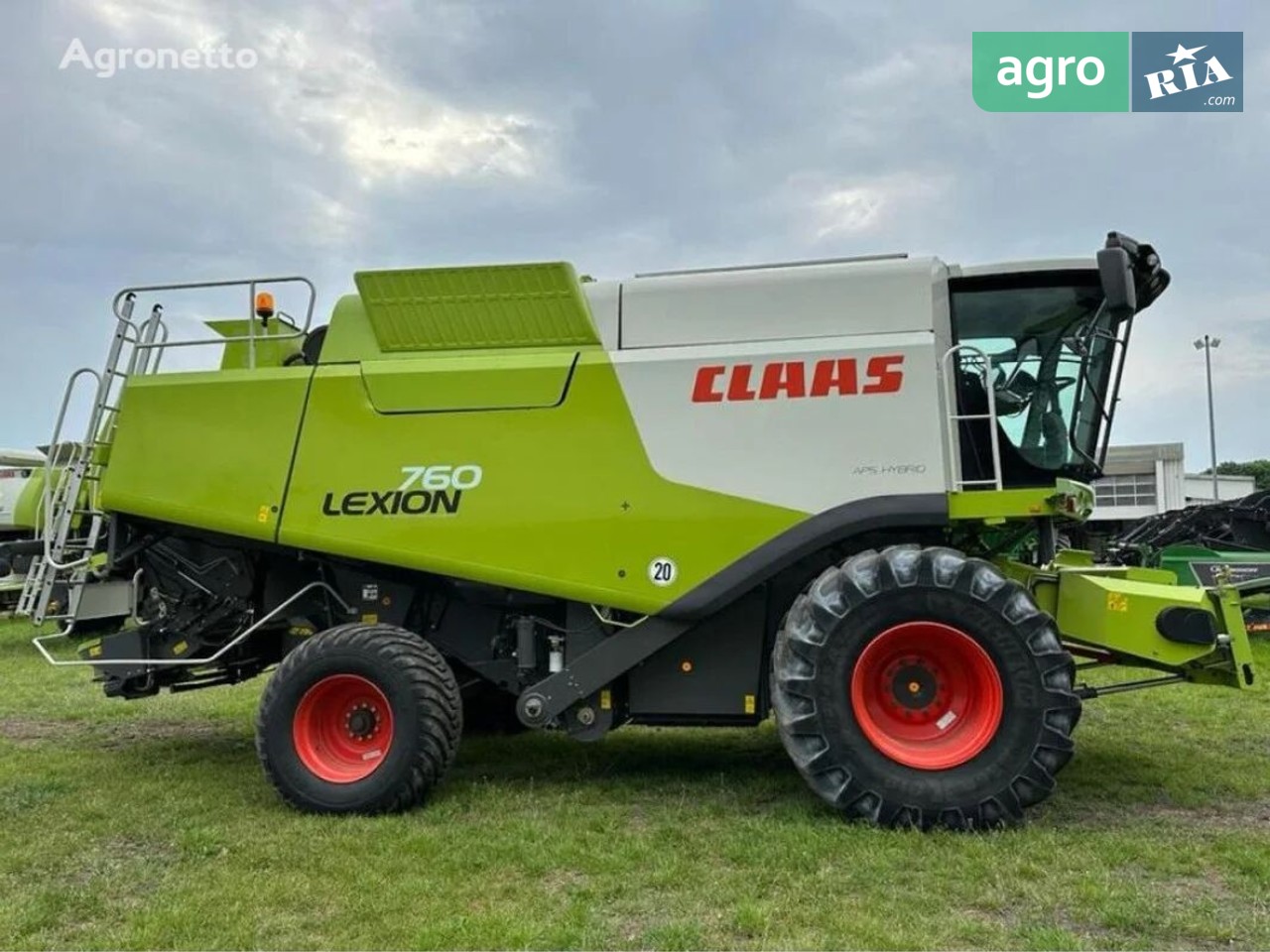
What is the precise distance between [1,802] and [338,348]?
123 inches

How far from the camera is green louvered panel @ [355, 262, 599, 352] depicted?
223 inches

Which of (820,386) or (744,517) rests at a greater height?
(820,386)

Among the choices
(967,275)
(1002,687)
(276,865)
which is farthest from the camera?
(967,275)

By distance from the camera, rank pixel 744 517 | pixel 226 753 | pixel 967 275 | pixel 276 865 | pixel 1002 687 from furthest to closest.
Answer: pixel 226 753 < pixel 967 275 < pixel 744 517 < pixel 1002 687 < pixel 276 865

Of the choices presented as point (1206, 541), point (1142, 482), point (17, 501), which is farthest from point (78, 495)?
point (1142, 482)

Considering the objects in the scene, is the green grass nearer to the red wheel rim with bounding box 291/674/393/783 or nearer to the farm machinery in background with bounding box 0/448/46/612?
the red wheel rim with bounding box 291/674/393/783

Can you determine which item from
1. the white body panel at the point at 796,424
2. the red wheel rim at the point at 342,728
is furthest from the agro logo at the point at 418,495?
the white body panel at the point at 796,424

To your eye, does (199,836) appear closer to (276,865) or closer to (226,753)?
(276,865)

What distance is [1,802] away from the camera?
5.63 m

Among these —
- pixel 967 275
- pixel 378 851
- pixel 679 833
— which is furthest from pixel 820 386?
pixel 378 851

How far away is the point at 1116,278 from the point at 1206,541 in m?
11.2

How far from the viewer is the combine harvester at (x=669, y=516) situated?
493 centimetres

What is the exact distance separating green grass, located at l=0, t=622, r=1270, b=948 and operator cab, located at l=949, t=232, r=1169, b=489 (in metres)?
Answer: 1.85

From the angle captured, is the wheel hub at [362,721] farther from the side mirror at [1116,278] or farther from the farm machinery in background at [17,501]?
the farm machinery in background at [17,501]
